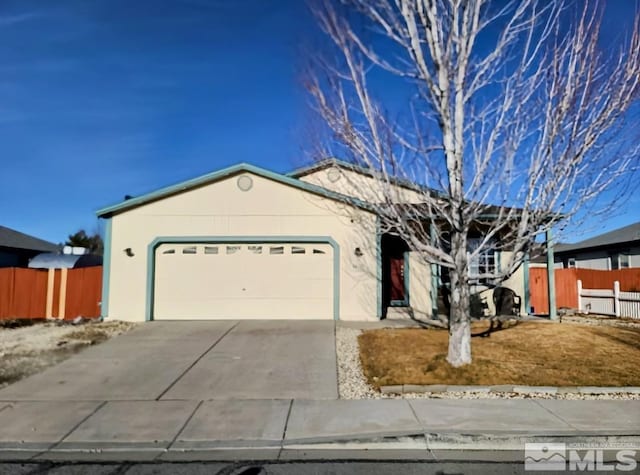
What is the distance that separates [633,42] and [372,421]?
747 cm

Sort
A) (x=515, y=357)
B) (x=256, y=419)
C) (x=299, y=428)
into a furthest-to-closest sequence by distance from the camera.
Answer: (x=515, y=357)
(x=256, y=419)
(x=299, y=428)

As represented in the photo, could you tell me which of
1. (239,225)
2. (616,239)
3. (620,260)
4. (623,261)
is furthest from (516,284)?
(616,239)

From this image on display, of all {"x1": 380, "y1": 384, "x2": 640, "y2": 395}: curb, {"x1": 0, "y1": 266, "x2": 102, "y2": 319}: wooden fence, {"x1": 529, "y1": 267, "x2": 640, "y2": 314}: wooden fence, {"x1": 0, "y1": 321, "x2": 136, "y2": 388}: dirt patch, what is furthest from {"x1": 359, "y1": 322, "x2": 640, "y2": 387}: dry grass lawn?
{"x1": 0, "y1": 266, "x2": 102, "y2": 319}: wooden fence

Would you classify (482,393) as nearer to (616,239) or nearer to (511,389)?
(511,389)

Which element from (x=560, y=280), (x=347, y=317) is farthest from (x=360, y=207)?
(x=560, y=280)

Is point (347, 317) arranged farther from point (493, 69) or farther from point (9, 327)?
point (9, 327)

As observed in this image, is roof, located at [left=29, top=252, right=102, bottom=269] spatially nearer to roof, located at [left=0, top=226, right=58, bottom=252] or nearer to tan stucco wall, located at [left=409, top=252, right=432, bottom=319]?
roof, located at [left=0, top=226, right=58, bottom=252]

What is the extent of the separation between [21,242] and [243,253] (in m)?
18.5

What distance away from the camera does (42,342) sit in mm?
11133

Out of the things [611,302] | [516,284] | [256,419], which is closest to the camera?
[256,419]

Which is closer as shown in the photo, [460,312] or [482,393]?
[482,393]

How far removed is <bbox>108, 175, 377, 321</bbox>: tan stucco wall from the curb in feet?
20.9

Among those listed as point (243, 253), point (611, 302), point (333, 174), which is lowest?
point (611, 302)

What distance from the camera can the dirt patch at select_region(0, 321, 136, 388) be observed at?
8844mm
